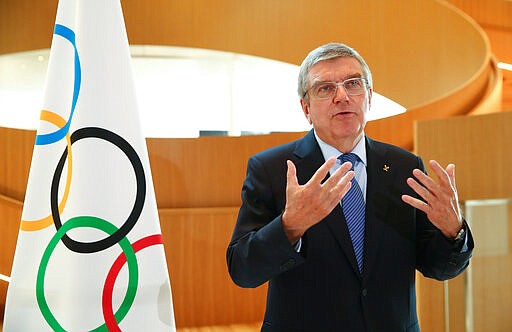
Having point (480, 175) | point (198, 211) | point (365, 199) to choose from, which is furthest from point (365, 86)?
point (198, 211)

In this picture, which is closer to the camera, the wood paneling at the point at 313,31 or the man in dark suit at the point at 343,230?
the man in dark suit at the point at 343,230

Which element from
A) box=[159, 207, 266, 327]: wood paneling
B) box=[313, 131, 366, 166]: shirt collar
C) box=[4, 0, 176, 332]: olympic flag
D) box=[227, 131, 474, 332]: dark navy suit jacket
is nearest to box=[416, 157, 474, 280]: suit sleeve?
box=[227, 131, 474, 332]: dark navy suit jacket

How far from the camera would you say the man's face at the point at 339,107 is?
105 cm

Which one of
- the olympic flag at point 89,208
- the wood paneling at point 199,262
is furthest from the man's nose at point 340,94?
the wood paneling at point 199,262

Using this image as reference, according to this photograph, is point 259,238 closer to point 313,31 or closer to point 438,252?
point 438,252

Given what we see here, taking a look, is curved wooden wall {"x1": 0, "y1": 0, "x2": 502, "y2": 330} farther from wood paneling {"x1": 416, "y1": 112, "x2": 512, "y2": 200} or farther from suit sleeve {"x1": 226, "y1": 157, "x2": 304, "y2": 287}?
suit sleeve {"x1": 226, "y1": 157, "x2": 304, "y2": 287}

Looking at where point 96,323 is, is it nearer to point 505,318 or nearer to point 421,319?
point 421,319

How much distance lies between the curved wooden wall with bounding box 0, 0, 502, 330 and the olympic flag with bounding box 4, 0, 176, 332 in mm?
1292

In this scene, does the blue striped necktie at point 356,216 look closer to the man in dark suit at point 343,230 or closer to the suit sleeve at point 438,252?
the man in dark suit at point 343,230

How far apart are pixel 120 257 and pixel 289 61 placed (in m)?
4.24

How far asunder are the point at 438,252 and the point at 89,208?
0.67 metres

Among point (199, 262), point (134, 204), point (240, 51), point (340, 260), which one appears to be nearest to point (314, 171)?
point (340, 260)

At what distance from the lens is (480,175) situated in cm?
196

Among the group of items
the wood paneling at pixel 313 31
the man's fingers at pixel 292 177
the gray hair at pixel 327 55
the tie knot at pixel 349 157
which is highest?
the wood paneling at pixel 313 31
